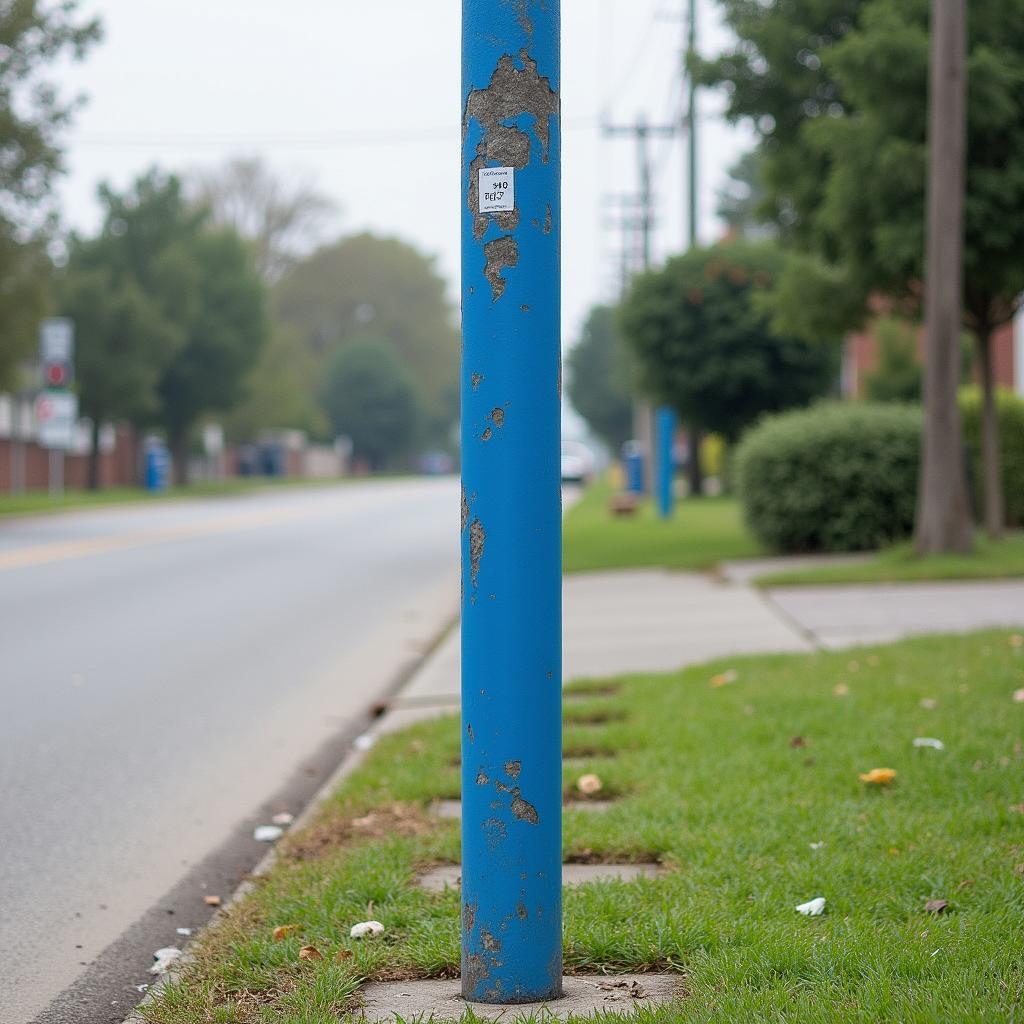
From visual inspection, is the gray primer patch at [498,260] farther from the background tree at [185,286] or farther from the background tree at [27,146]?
the background tree at [185,286]

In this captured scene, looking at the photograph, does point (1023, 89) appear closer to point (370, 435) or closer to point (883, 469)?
point (883, 469)

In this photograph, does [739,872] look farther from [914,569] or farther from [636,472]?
[636,472]

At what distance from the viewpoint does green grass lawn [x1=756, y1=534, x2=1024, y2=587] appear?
41.7ft

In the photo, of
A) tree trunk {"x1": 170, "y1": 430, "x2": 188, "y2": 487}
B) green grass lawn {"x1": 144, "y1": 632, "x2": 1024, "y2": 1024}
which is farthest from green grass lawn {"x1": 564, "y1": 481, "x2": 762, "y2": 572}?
tree trunk {"x1": 170, "y1": 430, "x2": 188, "y2": 487}

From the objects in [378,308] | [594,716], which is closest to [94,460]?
[594,716]

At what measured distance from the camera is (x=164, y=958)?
13.5 ft

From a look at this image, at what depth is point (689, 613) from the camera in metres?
11.7

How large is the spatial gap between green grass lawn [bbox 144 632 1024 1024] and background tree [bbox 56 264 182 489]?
42.9 meters

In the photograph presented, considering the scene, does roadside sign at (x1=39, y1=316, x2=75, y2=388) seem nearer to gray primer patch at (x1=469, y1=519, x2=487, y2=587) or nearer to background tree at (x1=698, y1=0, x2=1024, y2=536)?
background tree at (x1=698, y1=0, x2=1024, y2=536)

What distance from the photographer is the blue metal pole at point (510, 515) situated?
3240 mm

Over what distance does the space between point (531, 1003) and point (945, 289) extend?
1104 centimetres

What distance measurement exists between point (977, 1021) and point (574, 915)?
47.8 inches

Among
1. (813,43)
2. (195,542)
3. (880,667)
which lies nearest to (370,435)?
(195,542)

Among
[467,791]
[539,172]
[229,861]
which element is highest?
[539,172]
